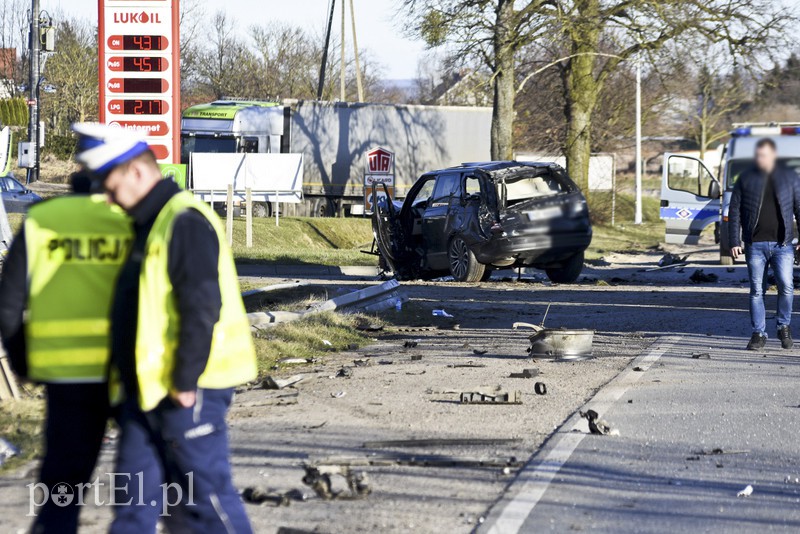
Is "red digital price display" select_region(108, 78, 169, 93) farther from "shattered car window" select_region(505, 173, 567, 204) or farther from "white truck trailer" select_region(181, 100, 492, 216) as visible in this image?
"white truck trailer" select_region(181, 100, 492, 216)

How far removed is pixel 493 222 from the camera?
17.4 m

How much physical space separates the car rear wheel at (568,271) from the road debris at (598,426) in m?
11.8

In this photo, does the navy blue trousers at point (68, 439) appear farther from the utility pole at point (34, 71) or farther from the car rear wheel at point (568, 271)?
the utility pole at point (34, 71)

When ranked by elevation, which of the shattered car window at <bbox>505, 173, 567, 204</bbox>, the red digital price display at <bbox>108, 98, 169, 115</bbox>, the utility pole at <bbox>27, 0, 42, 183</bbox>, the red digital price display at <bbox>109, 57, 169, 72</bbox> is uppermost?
the utility pole at <bbox>27, 0, 42, 183</bbox>

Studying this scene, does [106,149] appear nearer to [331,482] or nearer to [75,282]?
[75,282]

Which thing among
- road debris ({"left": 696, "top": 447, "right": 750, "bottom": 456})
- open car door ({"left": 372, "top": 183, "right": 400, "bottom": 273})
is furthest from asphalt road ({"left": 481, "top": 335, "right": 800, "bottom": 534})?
open car door ({"left": 372, "top": 183, "right": 400, "bottom": 273})

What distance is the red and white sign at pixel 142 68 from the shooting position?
501 inches

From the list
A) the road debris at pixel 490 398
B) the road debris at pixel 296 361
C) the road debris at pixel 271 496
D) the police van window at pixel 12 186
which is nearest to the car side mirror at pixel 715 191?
the road debris at pixel 296 361

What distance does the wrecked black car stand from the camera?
17484mm

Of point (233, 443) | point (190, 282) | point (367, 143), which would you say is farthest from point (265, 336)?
point (367, 143)

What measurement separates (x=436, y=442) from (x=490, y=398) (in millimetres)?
1472

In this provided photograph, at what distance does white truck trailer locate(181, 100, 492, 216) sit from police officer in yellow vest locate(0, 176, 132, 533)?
32.6 meters

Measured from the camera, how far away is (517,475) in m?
5.79

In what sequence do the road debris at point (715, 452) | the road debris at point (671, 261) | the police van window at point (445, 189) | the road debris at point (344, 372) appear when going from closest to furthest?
the road debris at point (715, 452) < the road debris at point (344, 372) < the police van window at point (445, 189) < the road debris at point (671, 261)
